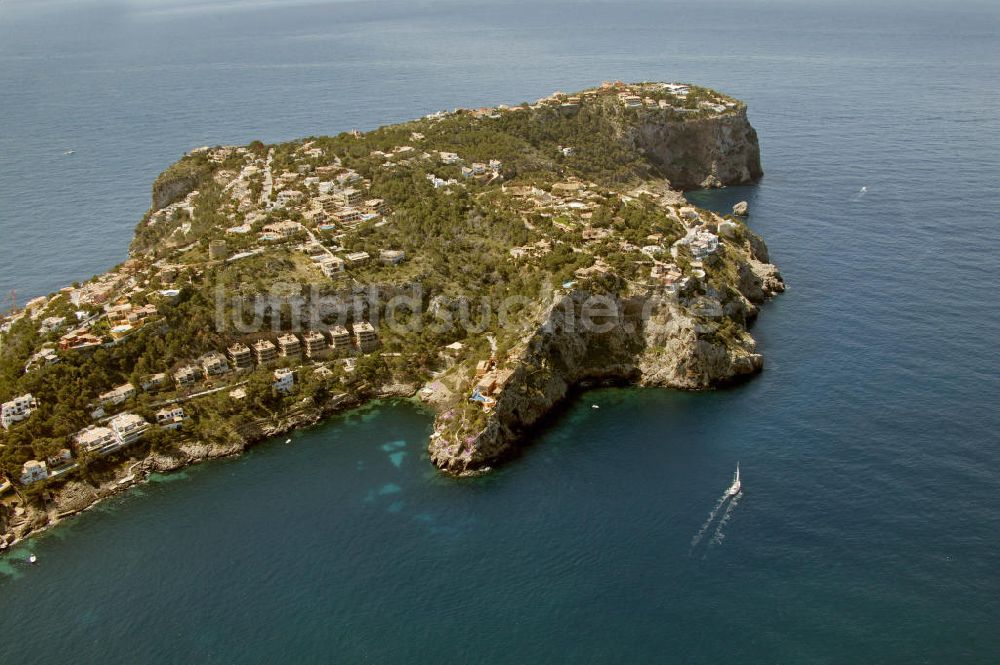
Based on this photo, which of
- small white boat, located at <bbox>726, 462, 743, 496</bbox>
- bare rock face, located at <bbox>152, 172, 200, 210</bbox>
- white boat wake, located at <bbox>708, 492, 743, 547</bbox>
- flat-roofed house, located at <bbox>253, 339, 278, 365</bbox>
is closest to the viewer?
white boat wake, located at <bbox>708, 492, 743, 547</bbox>

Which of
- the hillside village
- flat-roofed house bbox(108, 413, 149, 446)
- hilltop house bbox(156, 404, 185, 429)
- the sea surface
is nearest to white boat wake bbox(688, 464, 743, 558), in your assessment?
the sea surface

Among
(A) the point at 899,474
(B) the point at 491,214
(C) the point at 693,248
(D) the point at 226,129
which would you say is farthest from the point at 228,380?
(D) the point at 226,129

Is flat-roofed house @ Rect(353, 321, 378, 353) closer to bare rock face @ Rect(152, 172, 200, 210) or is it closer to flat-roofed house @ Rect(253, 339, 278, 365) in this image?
flat-roofed house @ Rect(253, 339, 278, 365)

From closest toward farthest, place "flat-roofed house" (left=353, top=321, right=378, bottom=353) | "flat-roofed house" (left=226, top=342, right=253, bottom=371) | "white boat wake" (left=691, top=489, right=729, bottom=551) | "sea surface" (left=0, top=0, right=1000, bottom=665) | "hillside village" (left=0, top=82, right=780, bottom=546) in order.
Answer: "sea surface" (left=0, top=0, right=1000, bottom=665), "white boat wake" (left=691, top=489, right=729, bottom=551), "hillside village" (left=0, top=82, right=780, bottom=546), "flat-roofed house" (left=226, top=342, right=253, bottom=371), "flat-roofed house" (left=353, top=321, right=378, bottom=353)

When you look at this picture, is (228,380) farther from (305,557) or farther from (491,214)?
(491,214)

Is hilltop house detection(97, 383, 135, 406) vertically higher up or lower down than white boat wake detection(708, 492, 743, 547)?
higher up

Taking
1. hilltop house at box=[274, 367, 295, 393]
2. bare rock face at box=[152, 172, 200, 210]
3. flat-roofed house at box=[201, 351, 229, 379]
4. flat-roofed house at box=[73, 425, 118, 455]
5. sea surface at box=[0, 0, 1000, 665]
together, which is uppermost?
bare rock face at box=[152, 172, 200, 210]

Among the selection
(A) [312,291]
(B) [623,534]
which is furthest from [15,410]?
(B) [623,534]
